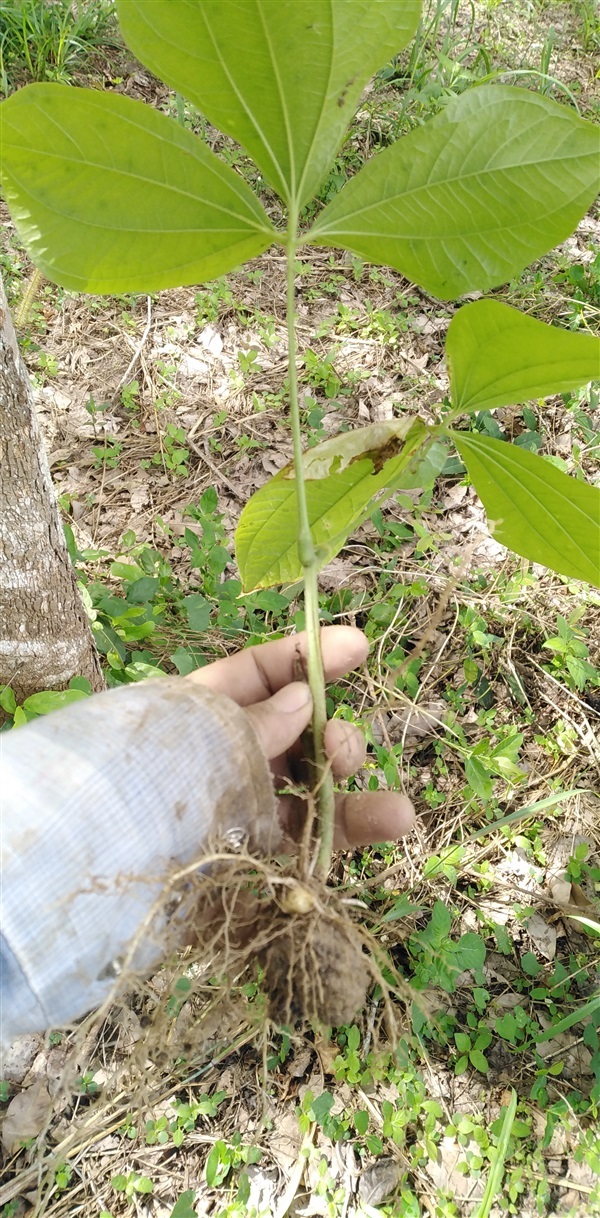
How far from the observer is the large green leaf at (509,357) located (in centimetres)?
78

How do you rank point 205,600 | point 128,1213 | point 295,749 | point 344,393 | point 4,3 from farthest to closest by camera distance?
point 4,3
point 344,393
point 205,600
point 128,1213
point 295,749

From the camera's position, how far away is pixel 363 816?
1034 mm

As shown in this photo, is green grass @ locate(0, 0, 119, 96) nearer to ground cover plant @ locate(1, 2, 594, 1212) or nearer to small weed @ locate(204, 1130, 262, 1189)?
ground cover plant @ locate(1, 2, 594, 1212)

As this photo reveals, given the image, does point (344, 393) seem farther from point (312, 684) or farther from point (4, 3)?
point (4, 3)

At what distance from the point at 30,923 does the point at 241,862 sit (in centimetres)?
22

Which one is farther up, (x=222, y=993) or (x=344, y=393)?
(x=344, y=393)

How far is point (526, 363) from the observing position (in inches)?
32.7

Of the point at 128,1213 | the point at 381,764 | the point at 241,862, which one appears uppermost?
the point at 241,862

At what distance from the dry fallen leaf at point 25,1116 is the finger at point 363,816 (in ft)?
2.33

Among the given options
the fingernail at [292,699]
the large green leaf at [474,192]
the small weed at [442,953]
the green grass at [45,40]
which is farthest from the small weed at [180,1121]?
the green grass at [45,40]

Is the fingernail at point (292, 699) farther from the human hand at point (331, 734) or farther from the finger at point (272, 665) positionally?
the finger at point (272, 665)

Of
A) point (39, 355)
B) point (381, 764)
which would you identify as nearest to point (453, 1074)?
point (381, 764)

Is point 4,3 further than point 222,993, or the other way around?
point 4,3

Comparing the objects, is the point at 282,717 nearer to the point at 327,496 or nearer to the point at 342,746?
the point at 342,746
